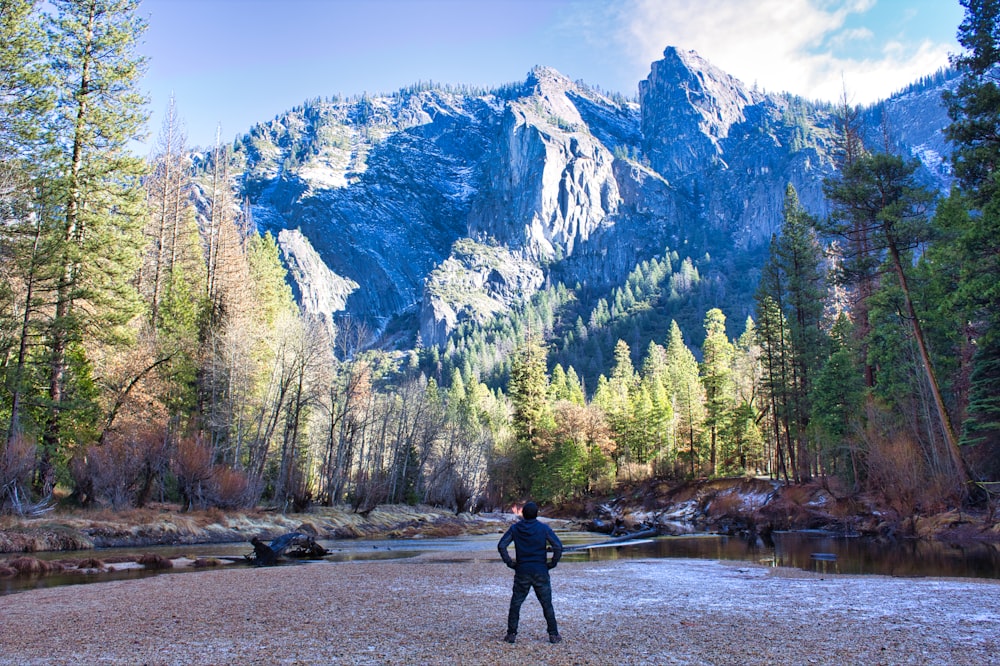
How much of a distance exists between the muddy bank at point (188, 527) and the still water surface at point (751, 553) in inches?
43.9

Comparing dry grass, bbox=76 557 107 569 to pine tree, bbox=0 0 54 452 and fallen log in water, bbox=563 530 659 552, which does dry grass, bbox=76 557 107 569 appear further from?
fallen log in water, bbox=563 530 659 552

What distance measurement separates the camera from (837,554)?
20359 mm

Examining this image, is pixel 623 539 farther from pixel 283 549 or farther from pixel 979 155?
pixel 979 155

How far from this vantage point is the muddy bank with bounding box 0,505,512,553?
1995cm

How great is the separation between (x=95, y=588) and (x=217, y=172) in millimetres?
38838

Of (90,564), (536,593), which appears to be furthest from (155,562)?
(536,593)

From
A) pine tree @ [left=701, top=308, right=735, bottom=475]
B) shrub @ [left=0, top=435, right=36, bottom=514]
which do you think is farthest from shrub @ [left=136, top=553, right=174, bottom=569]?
pine tree @ [left=701, top=308, right=735, bottom=475]

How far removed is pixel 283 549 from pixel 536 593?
49.7 ft

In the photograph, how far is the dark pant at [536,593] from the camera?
7863 mm

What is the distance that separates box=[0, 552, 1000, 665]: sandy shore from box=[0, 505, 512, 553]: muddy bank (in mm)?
8714

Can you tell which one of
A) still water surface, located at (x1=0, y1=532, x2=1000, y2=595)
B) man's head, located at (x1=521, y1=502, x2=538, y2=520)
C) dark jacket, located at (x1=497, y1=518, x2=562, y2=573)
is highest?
man's head, located at (x1=521, y1=502, x2=538, y2=520)

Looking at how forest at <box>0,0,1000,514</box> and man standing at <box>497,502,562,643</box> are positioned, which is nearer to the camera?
man standing at <box>497,502,562,643</box>

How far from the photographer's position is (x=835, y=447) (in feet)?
117

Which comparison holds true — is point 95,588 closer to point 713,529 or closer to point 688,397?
point 713,529
